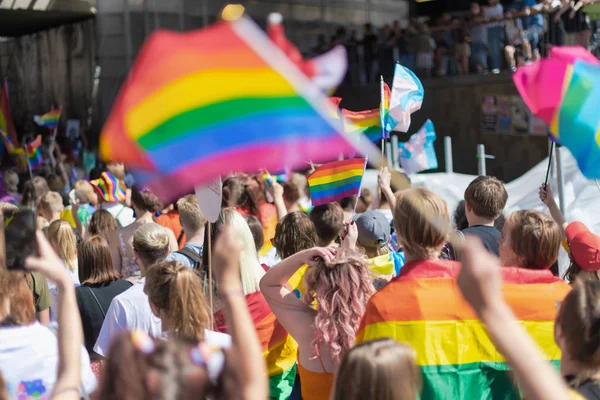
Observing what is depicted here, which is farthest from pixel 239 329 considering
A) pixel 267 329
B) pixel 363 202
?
pixel 363 202

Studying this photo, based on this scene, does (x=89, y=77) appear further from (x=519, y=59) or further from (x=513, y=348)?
(x=513, y=348)

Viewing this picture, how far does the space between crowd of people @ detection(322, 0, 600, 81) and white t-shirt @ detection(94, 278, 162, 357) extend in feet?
35.6

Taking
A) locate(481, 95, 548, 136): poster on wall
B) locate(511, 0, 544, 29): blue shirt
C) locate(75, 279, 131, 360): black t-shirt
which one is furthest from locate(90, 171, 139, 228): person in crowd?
locate(481, 95, 548, 136): poster on wall

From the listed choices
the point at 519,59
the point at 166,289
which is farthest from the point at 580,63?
the point at 519,59

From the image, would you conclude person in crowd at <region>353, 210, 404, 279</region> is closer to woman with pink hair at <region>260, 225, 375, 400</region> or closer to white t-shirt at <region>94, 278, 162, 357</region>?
woman with pink hair at <region>260, 225, 375, 400</region>

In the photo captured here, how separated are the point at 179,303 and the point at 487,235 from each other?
6.90 ft

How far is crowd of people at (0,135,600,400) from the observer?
199 centimetres

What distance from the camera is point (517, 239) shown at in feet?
11.7

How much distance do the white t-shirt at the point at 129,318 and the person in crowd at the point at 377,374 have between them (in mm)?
1725

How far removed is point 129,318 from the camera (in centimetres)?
374

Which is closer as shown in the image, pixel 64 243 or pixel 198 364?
pixel 198 364

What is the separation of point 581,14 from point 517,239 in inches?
434

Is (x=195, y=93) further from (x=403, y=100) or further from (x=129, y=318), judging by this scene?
(x=403, y=100)

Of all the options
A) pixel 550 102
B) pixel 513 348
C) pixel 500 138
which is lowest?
pixel 500 138
